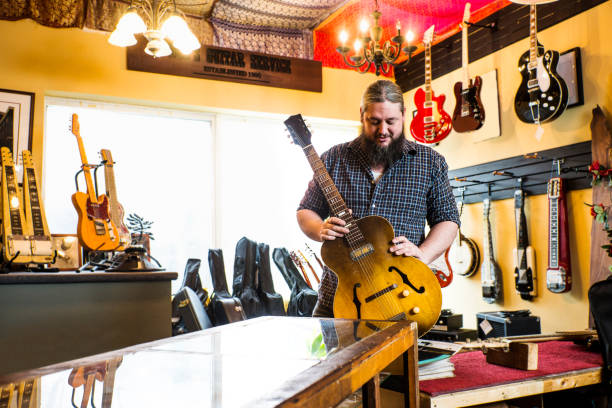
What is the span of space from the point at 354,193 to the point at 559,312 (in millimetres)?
2265

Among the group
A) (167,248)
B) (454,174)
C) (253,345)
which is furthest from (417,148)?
(167,248)

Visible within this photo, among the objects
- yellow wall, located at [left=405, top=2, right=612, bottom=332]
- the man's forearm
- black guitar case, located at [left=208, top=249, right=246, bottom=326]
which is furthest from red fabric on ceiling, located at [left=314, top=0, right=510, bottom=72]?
the man's forearm

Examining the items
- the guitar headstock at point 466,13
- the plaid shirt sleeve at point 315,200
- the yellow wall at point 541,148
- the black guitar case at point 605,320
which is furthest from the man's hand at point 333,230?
the guitar headstock at point 466,13

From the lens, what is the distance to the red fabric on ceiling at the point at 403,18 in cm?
405

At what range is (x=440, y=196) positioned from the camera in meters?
1.90

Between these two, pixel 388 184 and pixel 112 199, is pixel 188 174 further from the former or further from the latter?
pixel 388 184

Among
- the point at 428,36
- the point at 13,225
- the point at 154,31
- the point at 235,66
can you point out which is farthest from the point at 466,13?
the point at 13,225

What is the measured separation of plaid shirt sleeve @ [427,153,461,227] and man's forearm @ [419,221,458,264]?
0.12 feet

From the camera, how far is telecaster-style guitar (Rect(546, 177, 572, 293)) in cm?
330

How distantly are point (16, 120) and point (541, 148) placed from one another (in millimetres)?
3712

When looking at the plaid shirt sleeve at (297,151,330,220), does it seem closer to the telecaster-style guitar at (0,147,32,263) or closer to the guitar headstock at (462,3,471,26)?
the telecaster-style guitar at (0,147,32,263)

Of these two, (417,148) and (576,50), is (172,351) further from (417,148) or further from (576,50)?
(576,50)

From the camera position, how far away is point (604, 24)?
3.20 metres

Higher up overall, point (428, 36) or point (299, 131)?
point (428, 36)
